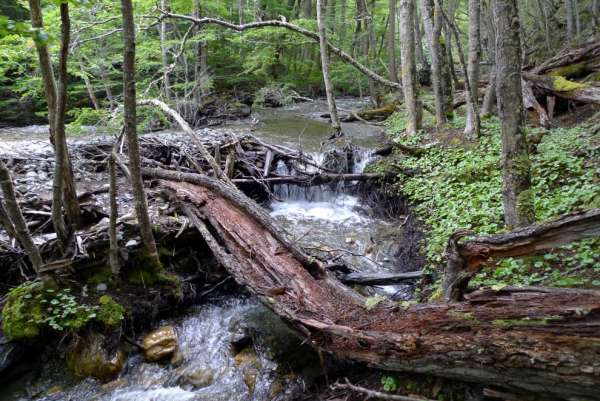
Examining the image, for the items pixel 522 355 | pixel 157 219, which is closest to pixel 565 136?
pixel 522 355

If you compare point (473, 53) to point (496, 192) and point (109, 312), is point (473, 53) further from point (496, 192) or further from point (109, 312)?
point (109, 312)

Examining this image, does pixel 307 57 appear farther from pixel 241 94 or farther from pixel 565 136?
pixel 565 136

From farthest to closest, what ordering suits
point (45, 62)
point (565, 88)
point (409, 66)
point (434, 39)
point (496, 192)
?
point (409, 66) < point (434, 39) < point (565, 88) < point (496, 192) < point (45, 62)

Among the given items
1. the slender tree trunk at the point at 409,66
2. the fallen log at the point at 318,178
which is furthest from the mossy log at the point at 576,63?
the fallen log at the point at 318,178

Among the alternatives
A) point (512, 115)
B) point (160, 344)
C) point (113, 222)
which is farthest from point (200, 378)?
point (512, 115)

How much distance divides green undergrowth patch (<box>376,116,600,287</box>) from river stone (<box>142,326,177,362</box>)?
356 centimetres

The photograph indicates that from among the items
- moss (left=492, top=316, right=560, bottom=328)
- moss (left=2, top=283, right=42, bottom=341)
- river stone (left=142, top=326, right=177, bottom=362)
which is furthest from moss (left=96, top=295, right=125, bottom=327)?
moss (left=492, top=316, right=560, bottom=328)

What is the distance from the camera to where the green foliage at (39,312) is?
445cm

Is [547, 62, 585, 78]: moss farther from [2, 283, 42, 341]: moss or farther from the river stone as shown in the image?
[2, 283, 42, 341]: moss

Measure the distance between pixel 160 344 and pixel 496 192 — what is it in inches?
217

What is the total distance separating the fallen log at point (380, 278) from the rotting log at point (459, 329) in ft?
2.66

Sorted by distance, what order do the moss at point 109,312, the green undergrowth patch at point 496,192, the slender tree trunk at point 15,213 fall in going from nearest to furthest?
the slender tree trunk at point 15,213
the green undergrowth patch at point 496,192
the moss at point 109,312

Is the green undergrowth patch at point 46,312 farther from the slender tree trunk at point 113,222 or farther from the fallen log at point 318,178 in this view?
the fallen log at point 318,178

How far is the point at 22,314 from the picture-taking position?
4488mm
